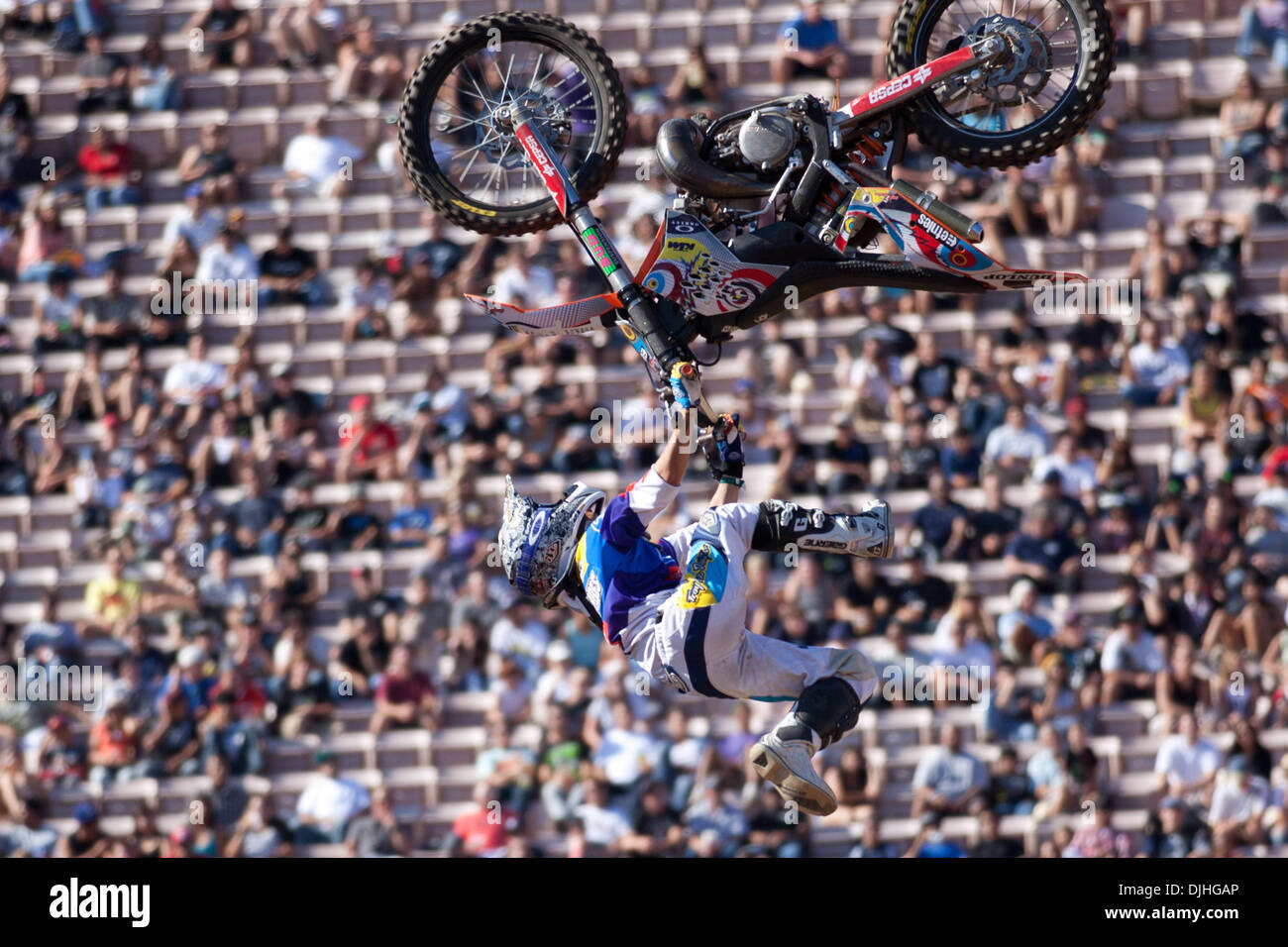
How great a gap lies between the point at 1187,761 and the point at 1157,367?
122 inches

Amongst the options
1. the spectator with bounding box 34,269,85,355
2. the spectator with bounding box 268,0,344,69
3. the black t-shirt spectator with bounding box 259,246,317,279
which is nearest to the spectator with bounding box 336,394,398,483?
the black t-shirt spectator with bounding box 259,246,317,279

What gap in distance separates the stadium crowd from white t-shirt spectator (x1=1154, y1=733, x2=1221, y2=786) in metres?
0.02

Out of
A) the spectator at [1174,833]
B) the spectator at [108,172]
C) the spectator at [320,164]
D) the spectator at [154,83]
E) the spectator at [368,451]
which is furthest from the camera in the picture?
the spectator at [154,83]

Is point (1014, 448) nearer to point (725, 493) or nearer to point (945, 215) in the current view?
point (725, 493)

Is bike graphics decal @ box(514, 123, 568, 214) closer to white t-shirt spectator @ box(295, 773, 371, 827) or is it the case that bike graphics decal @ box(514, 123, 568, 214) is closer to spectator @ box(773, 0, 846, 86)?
white t-shirt spectator @ box(295, 773, 371, 827)

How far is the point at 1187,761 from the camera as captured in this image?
15789 millimetres

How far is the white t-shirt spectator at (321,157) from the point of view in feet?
62.8

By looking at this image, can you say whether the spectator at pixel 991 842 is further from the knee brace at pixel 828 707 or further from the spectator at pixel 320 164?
the spectator at pixel 320 164

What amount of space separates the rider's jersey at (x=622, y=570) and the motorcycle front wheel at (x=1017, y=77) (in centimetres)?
217

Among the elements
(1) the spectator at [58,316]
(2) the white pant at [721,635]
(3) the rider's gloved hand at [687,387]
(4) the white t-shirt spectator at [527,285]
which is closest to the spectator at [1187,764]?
(2) the white pant at [721,635]

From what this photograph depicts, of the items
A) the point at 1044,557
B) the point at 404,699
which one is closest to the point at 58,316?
the point at 404,699

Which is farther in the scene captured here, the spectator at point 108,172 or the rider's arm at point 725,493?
the spectator at point 108,172

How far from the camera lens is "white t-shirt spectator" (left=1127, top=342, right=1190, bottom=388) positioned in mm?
17156
